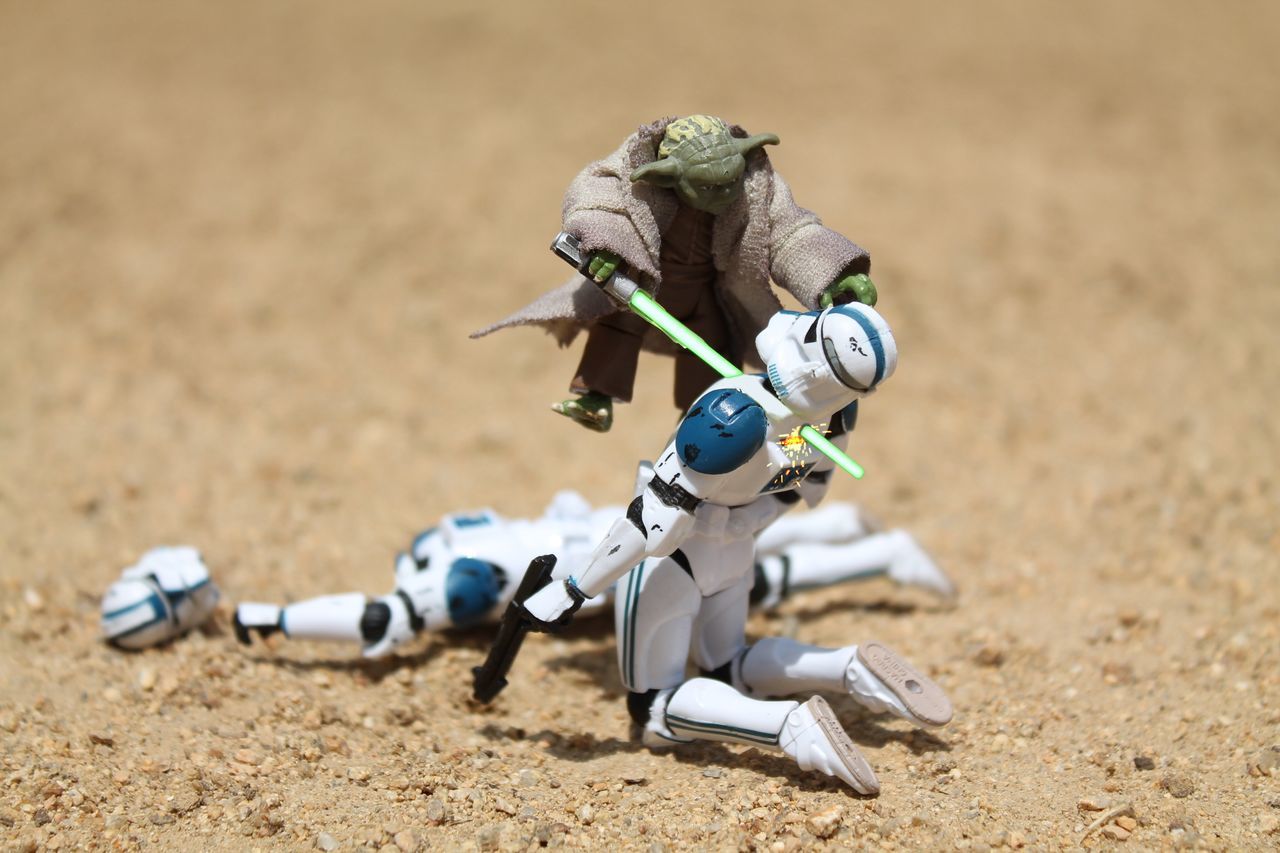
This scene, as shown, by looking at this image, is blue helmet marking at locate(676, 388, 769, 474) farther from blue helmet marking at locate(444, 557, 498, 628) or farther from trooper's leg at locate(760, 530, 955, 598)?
trooper's leg at locate(760, 530, 955, 598)

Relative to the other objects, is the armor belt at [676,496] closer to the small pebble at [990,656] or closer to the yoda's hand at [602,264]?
the yoda's hand at [602,264]

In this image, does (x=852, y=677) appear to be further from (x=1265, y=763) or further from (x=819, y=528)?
(x=819, y=528)

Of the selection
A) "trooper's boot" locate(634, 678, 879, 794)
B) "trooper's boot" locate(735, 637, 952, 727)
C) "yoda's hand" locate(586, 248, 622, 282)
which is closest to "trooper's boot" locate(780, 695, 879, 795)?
"trooper's boot" locate(634, 678, 879, 794)

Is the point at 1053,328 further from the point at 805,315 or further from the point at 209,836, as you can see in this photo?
the point at 209,836

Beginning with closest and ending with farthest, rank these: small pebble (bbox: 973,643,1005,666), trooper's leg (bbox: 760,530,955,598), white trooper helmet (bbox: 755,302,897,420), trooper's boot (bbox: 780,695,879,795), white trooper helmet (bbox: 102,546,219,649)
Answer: white trooper helmet (bbox: 755,302,897,420) → trooper's boot (bbox: 780,695,879,795) → white trooper helmet (bbox: 102,546,219,649) → small pebble (bbox: 973,643,1005,666) → trooper's leg (bbox: 760,530,955,598)

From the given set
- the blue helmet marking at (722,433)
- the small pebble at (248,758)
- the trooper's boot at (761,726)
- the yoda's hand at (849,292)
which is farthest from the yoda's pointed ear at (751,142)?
the small pebble at (248,758)
